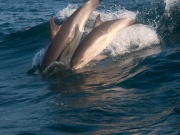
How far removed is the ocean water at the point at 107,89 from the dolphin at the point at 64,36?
378 millimetres

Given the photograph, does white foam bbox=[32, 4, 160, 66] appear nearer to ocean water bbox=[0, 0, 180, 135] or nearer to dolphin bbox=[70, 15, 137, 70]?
ocean water bbox=[0, 0, 180, 135]

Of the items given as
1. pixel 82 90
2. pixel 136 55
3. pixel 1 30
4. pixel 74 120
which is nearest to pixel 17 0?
pixel 1 30

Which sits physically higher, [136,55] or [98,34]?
[98,34]

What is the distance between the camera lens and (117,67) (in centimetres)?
1034

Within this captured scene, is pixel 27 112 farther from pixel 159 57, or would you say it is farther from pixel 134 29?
pixel 134 29

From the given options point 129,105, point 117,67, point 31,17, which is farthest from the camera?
point 31,17

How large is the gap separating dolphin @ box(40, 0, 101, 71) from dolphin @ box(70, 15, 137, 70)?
0.46 metres

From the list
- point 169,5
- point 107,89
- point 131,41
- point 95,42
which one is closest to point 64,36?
point 95,42

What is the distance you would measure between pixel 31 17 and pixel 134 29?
9.67 m

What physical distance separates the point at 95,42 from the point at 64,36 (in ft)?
2.78

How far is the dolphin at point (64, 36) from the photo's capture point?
418 inches

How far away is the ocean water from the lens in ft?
22.0

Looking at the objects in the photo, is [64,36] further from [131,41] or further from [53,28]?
[131,41]

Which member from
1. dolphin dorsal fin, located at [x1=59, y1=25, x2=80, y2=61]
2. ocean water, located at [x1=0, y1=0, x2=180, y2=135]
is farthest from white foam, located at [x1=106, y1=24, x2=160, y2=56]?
dolphin dorsal fin, located at [x1=59, y1=25, x2=80, y2=61]
